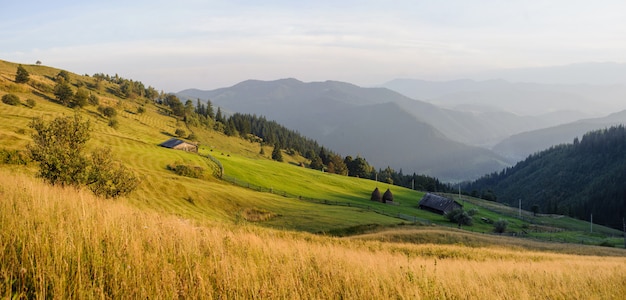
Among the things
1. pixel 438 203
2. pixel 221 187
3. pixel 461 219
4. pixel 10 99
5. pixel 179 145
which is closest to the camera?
pixel 221 187

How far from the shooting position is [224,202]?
185 ft

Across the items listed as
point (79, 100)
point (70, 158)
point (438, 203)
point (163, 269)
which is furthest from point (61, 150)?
point (79, 100)

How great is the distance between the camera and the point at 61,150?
2409cm

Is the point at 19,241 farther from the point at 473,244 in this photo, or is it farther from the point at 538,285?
the point at 473,244

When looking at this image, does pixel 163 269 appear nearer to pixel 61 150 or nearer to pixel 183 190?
pixel 61 150

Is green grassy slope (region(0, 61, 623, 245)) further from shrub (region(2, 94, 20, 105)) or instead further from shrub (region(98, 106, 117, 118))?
shrub (region(98, 106, 117, 118))

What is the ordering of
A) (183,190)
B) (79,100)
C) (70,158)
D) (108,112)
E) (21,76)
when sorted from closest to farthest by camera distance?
(70,158) < (183,190) < (79,100) < (108,112) < (21,76)

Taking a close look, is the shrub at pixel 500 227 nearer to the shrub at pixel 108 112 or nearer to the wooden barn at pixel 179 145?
the wooden barn at pixel 179 145

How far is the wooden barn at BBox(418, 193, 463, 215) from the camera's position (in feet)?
317

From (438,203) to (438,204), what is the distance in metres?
0.35

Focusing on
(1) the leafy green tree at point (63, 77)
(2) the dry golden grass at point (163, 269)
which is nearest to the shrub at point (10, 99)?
(1) the leafy green tree at point (63, 77)

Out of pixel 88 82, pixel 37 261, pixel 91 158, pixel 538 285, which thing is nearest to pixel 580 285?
pixel 538 285

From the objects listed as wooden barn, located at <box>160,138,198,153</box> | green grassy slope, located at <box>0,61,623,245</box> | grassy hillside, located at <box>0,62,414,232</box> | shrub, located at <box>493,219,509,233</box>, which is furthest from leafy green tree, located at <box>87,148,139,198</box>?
shrub, located at <box>493,219,509,233</box>

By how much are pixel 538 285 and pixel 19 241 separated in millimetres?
12609
